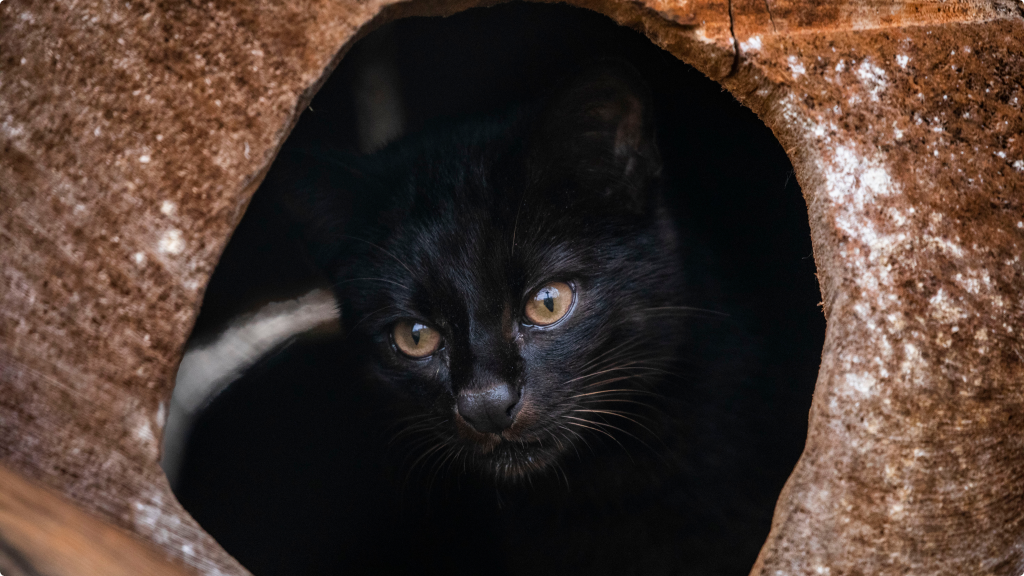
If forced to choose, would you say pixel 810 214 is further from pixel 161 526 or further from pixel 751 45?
pixel 161 526

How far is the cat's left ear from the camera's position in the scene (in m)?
1.46

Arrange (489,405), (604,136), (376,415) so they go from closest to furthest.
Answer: (489,405)
(604,136)
(376,415)

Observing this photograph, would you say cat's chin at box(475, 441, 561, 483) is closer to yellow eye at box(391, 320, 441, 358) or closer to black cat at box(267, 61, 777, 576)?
black cat at box(267, 61, 777, 576)

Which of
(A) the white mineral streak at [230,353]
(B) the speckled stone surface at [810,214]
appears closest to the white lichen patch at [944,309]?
(B) the speckled stone surface at [810,214]

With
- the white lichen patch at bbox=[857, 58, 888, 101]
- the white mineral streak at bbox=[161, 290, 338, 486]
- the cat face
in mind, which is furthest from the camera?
the white mineral streak at bbox=[161, 290, 338, 486]

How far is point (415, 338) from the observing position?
1.73 meters

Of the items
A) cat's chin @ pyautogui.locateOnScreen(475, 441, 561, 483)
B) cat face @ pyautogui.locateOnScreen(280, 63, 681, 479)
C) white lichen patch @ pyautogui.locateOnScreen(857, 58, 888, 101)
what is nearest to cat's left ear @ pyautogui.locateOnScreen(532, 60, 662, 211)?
cat face @ pyautogui.locateOnScreen(280, 63, 681, 479)

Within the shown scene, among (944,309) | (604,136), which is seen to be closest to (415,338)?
(604,136)

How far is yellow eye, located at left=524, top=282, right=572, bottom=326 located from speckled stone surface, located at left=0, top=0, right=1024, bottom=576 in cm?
67

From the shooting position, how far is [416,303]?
66.0 inches

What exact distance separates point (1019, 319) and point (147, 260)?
1.36 metres

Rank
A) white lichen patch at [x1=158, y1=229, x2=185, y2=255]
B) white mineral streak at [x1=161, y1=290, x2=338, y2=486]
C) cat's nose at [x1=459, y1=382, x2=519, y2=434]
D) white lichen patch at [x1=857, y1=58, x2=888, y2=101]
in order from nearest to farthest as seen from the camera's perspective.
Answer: white lichen patch at [x1=158, y1=229, x2=185, y2=255] → white lichen patch at [x1=857, y1=58, x2=888, y2=101] → cat's nose at [x1=459, y1=382, x2=519, y2=434] → white mineral streak at [x1=161, y1=290, x2=338, y2=486]

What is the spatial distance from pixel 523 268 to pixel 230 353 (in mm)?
859

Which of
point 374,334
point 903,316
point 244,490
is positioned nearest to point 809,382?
point 903,316
